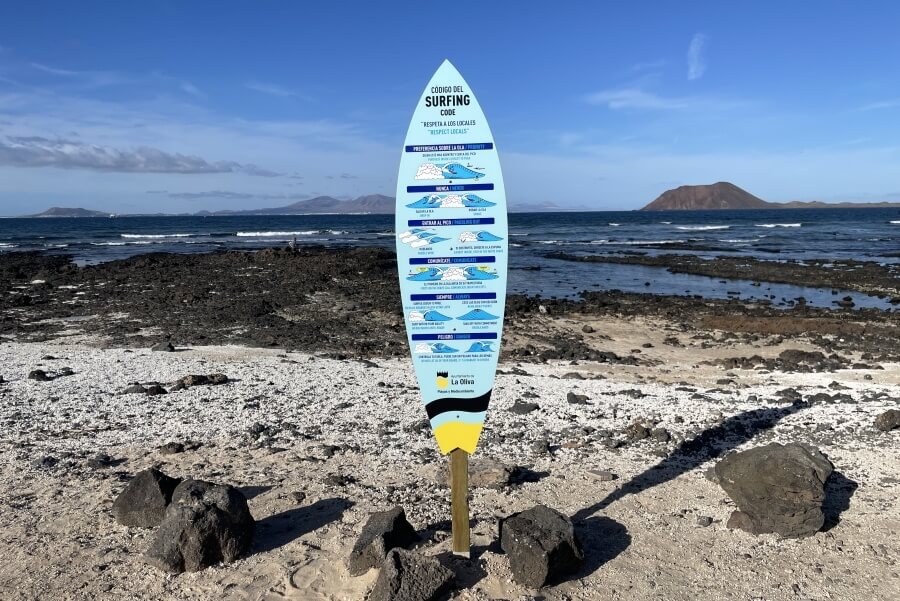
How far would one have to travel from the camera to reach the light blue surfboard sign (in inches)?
163

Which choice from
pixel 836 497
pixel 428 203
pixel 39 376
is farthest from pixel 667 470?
pixel 39 376

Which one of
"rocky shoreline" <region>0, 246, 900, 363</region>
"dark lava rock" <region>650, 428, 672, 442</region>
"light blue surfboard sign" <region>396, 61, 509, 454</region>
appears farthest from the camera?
"rocky shoreline" <region>0, 246, 900, 363</region>

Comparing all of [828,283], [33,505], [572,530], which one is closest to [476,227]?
[572,530]

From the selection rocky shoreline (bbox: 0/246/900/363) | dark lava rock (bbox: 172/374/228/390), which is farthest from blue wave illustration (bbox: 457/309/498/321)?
rocky shoreline (bbox: 0/246/900/363)

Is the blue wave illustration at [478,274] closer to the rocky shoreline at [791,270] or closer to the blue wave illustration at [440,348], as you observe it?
the blue wave illustration at [440,348]

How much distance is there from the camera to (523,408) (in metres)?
8.46

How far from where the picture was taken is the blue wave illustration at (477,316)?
429 cm

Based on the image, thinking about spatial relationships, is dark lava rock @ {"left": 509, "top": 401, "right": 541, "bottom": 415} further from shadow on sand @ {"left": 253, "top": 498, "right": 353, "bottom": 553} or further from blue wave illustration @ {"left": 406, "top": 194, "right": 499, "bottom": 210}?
blue wave illustration @ {"left": 406, "top": 194, "right": 499, "bottom": 210}

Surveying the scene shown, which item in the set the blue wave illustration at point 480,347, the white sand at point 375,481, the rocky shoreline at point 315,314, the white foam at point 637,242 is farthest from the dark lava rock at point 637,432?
the white foam at point 637,242

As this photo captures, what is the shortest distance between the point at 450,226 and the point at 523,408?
15.5ft

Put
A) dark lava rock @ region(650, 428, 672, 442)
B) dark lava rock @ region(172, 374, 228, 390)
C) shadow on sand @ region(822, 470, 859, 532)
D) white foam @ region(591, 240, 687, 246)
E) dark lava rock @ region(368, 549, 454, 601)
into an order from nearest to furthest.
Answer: dark lava rock @ region(368, 549, 454, 601), shadow on sand @ region(822, 470, 859, 532), dark lava rock @ region(650, 428, 672, 442), dark lava rock @ region(172, 374, 228, 390), white foam @ region(591, 240, 687, 246)

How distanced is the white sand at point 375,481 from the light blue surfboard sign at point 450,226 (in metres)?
1.61

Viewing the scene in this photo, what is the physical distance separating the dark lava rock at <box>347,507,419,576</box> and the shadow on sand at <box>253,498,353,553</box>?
65 cm

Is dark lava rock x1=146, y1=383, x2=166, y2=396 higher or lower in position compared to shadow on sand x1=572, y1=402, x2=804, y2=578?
higher
